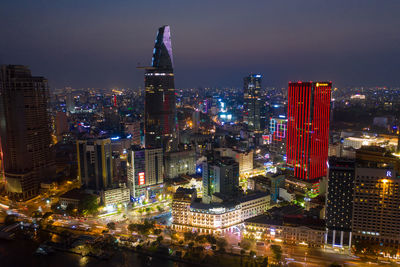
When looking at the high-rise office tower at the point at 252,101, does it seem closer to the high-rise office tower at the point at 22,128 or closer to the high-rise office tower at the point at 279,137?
the high-rise office tower at the point at 279,137

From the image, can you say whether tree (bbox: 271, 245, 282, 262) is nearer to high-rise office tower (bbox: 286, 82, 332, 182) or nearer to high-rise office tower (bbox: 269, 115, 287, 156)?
high-rise office tower (bbox: 286, 82, 332, 182)

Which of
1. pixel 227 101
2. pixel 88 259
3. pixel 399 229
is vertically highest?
pixel 227 101

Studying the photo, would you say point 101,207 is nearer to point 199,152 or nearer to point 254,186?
point 254,186

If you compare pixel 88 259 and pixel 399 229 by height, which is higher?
pixel 399 229

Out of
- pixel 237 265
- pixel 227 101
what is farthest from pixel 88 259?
pixel 227 101

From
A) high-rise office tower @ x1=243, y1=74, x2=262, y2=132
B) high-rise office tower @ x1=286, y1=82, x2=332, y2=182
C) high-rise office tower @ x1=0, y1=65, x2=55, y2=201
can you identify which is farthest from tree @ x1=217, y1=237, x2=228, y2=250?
high-rise office tower @ x1=243, y1=74, x2=262, y2=132

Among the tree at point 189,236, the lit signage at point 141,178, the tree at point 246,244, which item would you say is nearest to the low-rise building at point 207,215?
the tree at point 189,236
